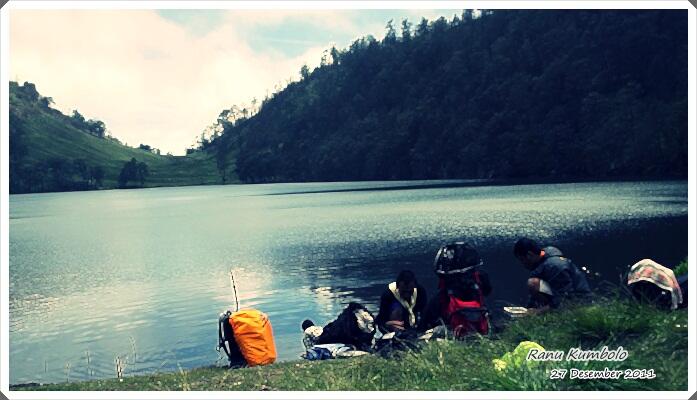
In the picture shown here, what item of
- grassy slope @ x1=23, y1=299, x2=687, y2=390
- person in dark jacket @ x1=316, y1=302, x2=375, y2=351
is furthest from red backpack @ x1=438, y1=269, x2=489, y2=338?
person in dark jacket @ x1=316, y1=302, x2=375, y2=351

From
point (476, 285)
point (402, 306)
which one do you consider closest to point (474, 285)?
point (476, 285)

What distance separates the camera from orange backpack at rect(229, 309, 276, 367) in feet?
32.3

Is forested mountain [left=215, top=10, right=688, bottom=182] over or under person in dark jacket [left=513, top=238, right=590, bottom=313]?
over

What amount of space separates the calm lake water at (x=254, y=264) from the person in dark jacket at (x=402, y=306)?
20.9ft

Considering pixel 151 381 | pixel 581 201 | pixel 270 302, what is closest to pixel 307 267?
pixel 270 302

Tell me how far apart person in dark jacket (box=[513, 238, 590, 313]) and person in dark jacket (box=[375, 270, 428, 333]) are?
5.23 ft

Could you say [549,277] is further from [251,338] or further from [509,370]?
[251,338]

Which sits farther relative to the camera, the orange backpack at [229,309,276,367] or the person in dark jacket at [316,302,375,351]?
the person in dark jacket at [316,302,375,351]

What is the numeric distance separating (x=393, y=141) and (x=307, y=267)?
339ft

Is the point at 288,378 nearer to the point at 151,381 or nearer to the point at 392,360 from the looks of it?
the point at 392,360

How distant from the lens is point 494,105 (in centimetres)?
10312

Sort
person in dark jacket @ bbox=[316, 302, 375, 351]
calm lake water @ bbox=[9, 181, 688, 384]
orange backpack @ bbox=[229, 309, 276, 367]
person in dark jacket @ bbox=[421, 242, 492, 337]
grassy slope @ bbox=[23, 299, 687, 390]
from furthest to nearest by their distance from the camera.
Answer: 1. calm lake water @ bbox=[9, 181, 688, 384]
2. person in dark jacket @ bbox=[316, 302, 375, 351]
3. orange backpack @ bbox=[229, 309, 276, 367]
4. person in dark jacket @ bbox=[421, 242, 492, 337]
5. grassy slope @ bbox=[23, 299, 687, 390]

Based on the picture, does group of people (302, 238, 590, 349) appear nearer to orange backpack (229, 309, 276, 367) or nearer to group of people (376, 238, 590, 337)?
group of people (376, 238, 590, 337)

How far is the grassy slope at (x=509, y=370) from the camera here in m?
6.61
